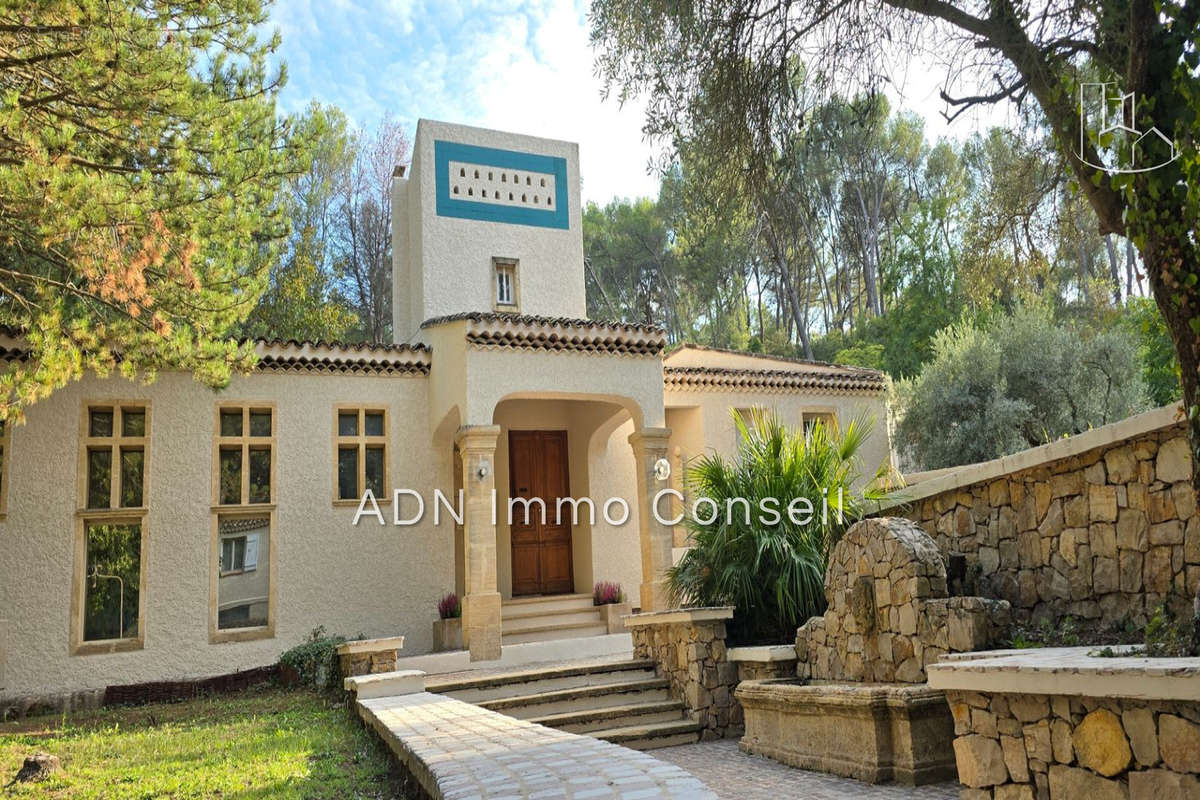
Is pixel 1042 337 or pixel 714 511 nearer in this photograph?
pixel 714 511

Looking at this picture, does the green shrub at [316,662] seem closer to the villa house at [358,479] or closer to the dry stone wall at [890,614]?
the villa house at [358,479]

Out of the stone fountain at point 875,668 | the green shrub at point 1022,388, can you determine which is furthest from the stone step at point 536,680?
the green shrub at point 1022,388

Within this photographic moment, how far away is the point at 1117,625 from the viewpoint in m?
5.79

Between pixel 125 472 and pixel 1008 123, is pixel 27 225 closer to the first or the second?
pixel 125 472

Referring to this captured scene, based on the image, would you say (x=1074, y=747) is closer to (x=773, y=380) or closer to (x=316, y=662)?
(x=316, y=662)

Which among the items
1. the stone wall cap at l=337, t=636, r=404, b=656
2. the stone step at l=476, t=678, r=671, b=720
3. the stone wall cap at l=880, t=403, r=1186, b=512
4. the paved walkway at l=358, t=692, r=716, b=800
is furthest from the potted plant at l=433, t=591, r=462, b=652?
the stone wall cap at l=880, t=403, r=1186, b=512

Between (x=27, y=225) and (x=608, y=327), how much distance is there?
7.55 meters

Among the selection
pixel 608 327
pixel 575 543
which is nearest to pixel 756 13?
pixel 608 327

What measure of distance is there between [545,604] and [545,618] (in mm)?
350

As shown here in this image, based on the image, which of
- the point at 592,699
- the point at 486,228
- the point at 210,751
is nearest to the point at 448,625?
the point at 592,699

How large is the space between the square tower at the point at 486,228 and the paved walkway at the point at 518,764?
991 cm

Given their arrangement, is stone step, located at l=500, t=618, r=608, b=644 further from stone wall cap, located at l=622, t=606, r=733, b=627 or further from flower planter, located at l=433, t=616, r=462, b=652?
stone wall cap, located at l=622, t=606, r=733, b=627

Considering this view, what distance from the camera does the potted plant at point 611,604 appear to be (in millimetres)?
13633

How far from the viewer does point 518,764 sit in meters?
4.14
